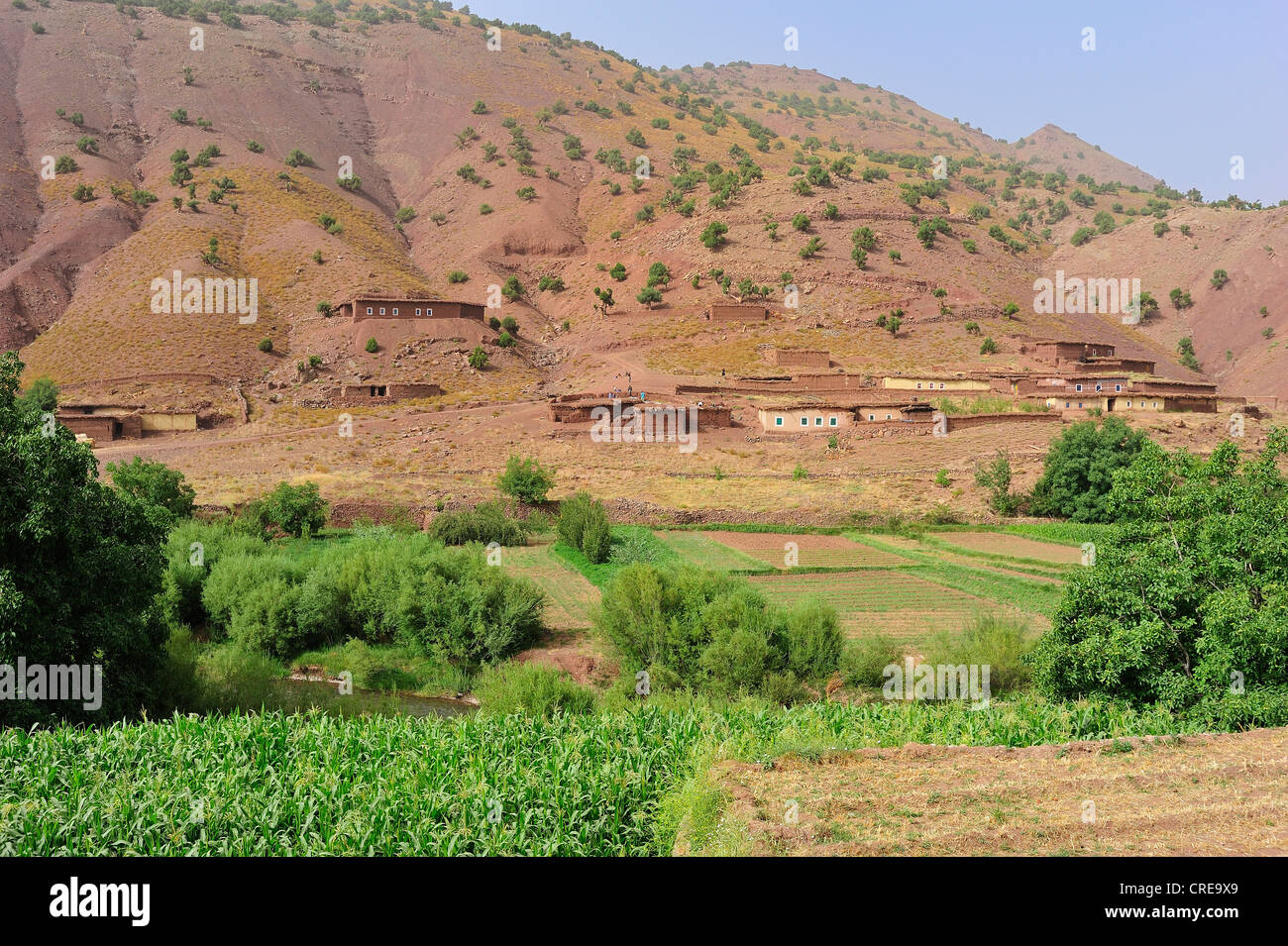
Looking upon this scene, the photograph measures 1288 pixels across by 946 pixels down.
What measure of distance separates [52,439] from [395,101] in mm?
115825

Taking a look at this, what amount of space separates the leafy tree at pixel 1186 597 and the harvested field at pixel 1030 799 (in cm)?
152

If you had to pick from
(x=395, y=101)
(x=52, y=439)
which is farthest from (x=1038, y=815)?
(x=395, y=101)

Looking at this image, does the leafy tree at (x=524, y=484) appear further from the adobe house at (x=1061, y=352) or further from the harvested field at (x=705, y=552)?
the adobe house at (x=1061, y=352)

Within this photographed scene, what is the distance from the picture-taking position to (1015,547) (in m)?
29.4

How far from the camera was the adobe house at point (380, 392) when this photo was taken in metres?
51.4

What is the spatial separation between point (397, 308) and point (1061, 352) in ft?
136

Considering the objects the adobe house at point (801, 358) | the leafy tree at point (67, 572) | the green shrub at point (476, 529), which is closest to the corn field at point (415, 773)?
the leafy tree at point (67, 572)

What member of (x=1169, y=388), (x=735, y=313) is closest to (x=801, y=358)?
(x=735, y=313)

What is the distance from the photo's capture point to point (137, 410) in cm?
4644

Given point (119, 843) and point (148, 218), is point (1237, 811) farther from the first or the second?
point (148, 218)

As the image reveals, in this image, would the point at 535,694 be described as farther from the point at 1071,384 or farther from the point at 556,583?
the point at 1071,384

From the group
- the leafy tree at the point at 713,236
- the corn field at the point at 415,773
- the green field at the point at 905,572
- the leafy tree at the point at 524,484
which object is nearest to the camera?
the corn field at the point at 415,773

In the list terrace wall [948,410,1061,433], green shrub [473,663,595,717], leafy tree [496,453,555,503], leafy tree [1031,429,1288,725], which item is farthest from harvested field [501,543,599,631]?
terrace wall [948,410,1061,433]

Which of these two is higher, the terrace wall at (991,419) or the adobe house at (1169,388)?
the adobe house at (1169,388)
